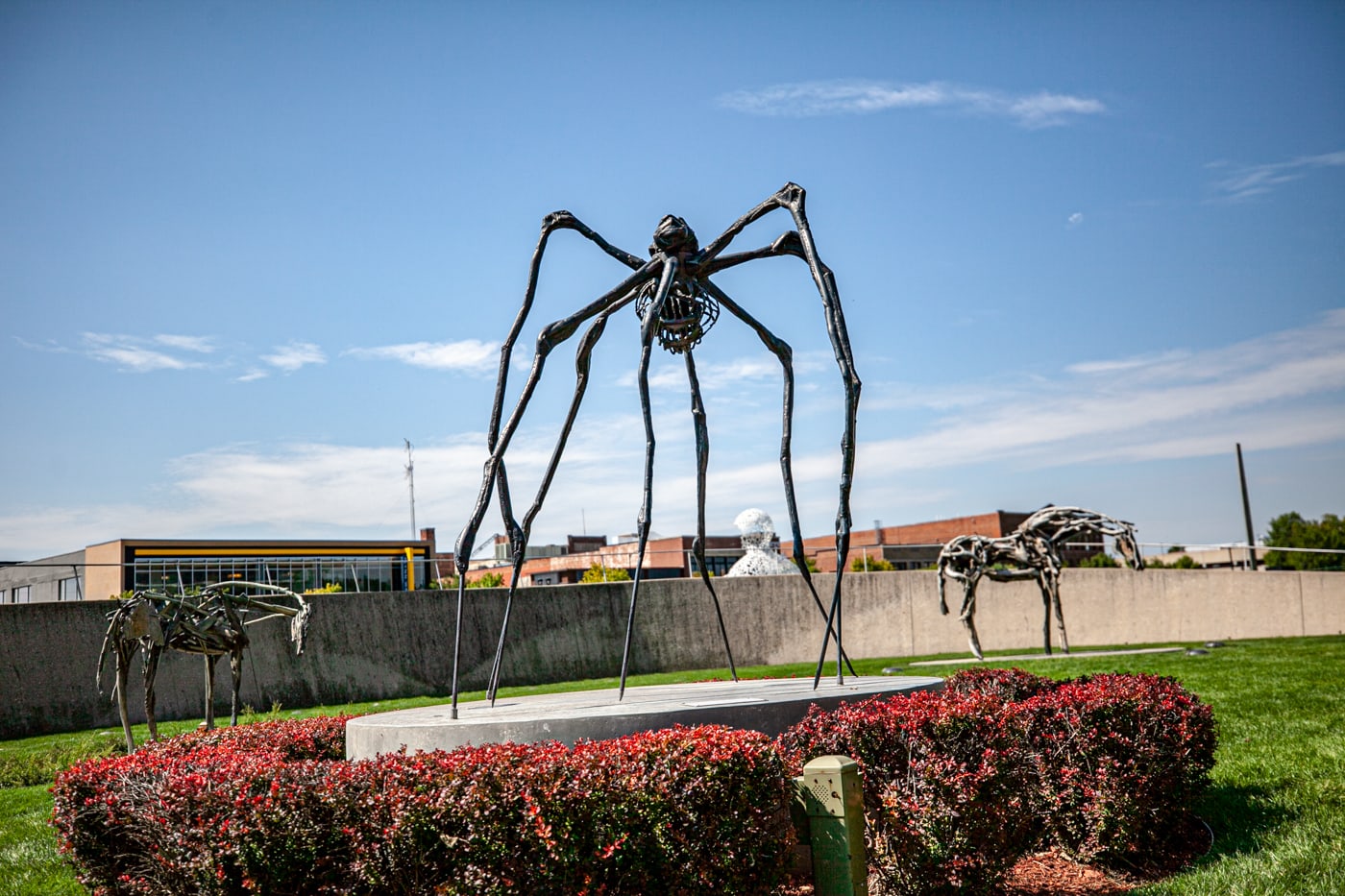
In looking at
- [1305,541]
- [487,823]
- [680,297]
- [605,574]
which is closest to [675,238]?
[680,297]

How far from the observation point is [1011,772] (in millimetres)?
5297

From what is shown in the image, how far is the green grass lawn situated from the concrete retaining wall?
5.17 feet

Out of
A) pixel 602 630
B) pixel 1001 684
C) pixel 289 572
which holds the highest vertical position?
pixel 289 572

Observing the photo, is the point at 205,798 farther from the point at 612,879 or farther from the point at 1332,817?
the point at 1332,817

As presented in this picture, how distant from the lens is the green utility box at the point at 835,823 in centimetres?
447

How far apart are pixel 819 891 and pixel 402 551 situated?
29.7 metres

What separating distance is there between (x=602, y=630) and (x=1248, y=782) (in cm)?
1522

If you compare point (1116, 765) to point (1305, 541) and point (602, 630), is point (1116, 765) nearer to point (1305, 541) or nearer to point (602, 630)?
point (602, 630)

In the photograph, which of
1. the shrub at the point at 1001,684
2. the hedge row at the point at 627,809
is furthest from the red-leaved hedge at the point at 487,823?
the shrub at the point at 1001,684

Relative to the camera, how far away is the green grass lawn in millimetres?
5551

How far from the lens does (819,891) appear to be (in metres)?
4.50

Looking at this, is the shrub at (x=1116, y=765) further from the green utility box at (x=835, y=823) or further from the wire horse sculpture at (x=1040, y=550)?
the wire horse sculpture at (x=1040, y=550)

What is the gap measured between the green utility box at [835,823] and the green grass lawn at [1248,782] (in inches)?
74.7

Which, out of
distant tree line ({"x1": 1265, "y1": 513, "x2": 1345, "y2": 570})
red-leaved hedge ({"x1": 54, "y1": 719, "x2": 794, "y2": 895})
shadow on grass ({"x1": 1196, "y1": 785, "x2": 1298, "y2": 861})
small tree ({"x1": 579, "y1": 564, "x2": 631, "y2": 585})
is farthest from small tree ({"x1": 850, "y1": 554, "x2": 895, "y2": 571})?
red-leaved hedge ({"x1": 54, "y1": 719, "x2": 794, "y2": 895})
